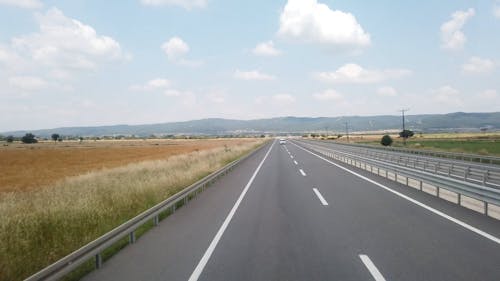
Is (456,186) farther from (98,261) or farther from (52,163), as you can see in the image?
(52,163)

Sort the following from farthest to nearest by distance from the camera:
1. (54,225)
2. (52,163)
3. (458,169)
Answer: (52,163) < (458,169) < (54,225)

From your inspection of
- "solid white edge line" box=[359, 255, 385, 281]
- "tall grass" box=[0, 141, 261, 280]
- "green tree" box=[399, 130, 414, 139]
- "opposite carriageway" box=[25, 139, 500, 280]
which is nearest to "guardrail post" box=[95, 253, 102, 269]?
"opposite carriageway" box=[25, 139, 500, 280]

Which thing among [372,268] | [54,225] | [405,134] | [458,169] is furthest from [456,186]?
[405,134]

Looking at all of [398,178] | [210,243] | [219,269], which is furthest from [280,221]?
[398,178]

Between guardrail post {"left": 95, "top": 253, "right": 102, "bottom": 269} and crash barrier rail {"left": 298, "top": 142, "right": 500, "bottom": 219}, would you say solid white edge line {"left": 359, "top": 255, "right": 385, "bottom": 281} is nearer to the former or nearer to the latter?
guardrail post {"left": 95, "top": 253, "right": 102, "bottom": 269}

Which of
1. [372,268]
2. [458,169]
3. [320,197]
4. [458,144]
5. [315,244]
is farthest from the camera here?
[458,144]

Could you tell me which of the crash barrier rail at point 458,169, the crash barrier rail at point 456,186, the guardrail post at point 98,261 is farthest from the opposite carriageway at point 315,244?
the crash barrier rail at point 458,169

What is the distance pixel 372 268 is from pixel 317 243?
5.01ft

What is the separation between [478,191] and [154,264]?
24.4ft

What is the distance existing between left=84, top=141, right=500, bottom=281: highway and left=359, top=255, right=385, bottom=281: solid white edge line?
0.04 ft

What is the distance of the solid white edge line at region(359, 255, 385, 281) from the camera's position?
538 centimetres

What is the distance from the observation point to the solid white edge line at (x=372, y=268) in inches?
212

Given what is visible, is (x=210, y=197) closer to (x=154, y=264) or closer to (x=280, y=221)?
(x=280, y=221)

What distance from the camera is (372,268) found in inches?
227
